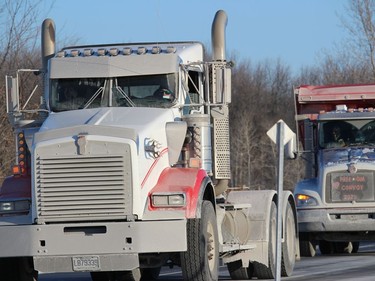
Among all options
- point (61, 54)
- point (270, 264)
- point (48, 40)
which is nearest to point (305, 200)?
point (270, 264)

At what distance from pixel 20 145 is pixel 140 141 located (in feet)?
6.57

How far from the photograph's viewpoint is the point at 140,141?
14.2 m

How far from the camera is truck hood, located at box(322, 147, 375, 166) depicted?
22672mm

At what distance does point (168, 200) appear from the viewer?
14086 mm

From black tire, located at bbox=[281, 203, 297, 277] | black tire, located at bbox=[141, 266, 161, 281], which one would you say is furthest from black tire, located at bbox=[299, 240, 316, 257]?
black tire, located at bbox=[141, 266, 161, 281]

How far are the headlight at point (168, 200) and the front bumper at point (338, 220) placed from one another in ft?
29.2

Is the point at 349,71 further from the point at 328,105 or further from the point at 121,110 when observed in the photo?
the point at 121,110

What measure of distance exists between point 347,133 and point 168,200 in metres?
9.95

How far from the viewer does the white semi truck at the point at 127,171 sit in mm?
13906

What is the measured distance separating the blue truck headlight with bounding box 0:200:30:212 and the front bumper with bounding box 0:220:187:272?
10.7 inches

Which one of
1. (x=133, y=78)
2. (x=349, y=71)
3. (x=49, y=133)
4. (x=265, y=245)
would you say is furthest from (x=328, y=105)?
(x=349, y=71)

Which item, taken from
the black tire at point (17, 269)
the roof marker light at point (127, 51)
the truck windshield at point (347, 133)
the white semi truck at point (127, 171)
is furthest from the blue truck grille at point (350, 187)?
the black tire at point (17, 269)

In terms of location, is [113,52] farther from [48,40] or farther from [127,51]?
[48,40]

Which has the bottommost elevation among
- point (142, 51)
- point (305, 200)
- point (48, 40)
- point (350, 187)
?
point (305, 200)
